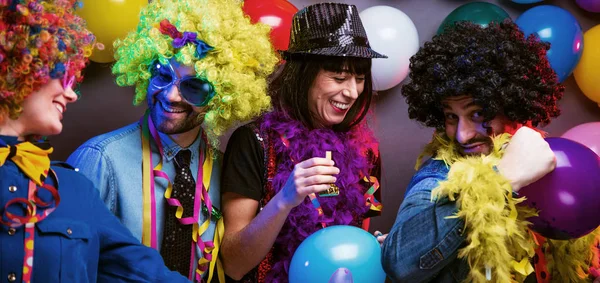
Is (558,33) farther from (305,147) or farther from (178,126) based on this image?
(178,126)

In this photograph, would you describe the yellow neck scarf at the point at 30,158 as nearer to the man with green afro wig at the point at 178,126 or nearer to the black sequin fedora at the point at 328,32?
the man with green afro wig at the point at 178,126

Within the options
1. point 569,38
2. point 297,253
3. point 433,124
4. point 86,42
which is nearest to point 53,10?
point 86,42

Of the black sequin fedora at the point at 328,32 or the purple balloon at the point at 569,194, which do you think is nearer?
the purple balloon at the point at 569,194

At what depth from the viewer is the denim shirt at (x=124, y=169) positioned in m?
2.24

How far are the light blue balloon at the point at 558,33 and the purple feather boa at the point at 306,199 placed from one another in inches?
43.6

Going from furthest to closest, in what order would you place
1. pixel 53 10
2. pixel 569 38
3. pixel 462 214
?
pixel 569 38
pixel 462 214
pixel 53 10

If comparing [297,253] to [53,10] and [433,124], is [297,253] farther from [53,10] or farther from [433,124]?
[53,10]

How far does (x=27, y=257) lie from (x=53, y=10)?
59cm

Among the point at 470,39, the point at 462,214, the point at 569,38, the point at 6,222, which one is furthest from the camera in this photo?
the point at 569,38

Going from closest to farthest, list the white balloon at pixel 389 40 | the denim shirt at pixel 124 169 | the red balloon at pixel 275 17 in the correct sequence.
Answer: the denim shirt at pixel 124 169, the red balloon at pixel 275 17, the white balloon at pixel 389 40

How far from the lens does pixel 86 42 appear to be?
66.8 inches

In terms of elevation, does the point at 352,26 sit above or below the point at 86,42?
below

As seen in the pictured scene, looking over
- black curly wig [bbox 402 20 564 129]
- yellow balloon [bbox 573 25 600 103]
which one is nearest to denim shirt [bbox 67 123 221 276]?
black curly wig [bbox 402 20 564 129]

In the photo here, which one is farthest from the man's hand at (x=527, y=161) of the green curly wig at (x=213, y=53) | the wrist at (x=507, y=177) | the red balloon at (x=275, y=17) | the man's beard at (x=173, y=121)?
the red balloon at (x=275, y=17)
